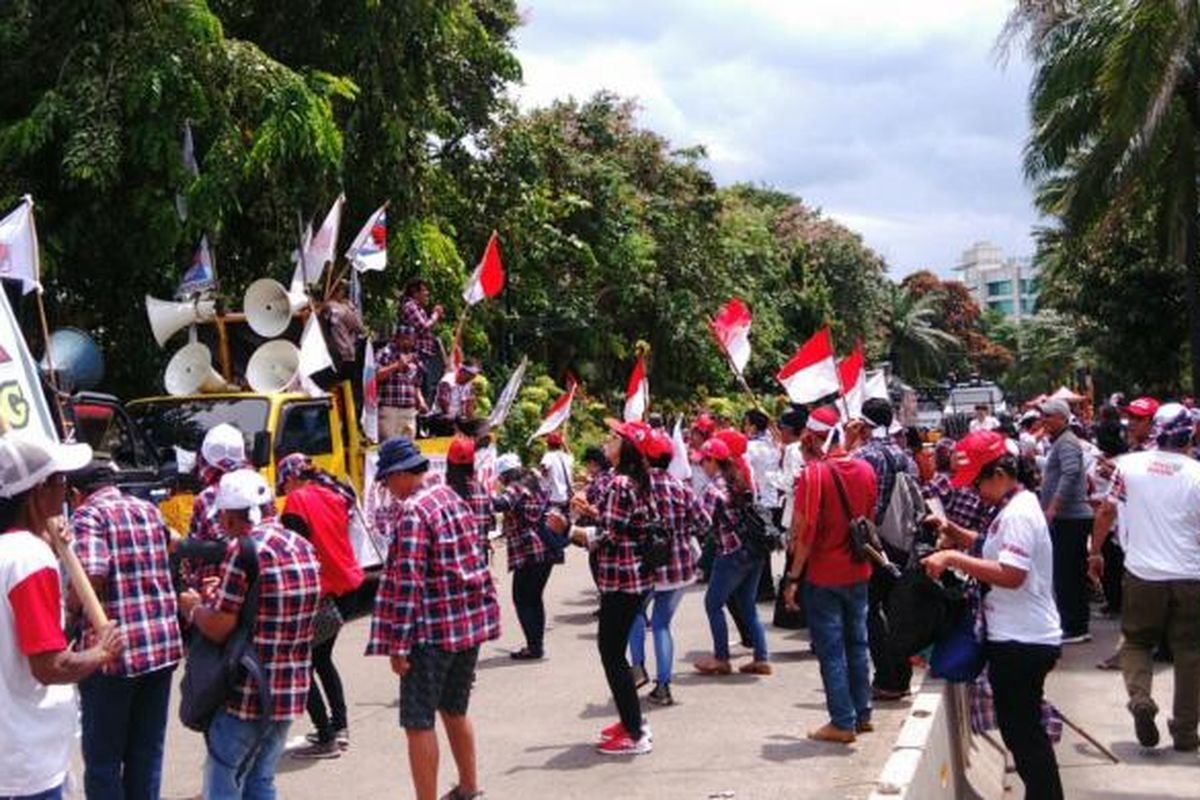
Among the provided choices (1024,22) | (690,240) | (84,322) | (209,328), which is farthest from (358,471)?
(690,240)

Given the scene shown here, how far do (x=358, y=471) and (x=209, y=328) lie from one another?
220 centimetres

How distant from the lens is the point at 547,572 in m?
10.4

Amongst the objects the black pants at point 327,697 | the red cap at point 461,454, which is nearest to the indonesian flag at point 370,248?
the red cap at point 461,454

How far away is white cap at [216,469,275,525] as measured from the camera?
17.7ft

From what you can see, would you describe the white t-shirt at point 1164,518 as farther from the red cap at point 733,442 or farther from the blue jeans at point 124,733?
the blue jeans at point 124,733

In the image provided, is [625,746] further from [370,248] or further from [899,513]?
[370,248]

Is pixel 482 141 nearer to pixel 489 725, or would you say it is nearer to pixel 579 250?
pixel 579 250

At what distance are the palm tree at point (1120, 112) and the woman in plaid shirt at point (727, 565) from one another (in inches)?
392

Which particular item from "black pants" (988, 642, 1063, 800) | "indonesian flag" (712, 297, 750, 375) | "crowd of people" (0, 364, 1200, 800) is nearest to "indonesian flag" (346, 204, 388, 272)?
"crowd of people" (0, 364, 1200, 800)

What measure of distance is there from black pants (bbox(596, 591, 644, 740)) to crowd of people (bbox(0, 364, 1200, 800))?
0.01m

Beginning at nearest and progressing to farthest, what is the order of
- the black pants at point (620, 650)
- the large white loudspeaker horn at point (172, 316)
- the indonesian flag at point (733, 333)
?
the black pants at point (620, 650) < the indonesian flag at point (733, 333) < the large white loudspeaker horn at point (172, 316)

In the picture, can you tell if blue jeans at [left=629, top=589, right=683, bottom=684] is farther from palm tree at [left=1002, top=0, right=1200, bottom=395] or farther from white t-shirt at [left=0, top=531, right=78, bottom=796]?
palm tree at [left=1002, top=0, right=1200, bottom=395]

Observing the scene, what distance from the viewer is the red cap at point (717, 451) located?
9.86m

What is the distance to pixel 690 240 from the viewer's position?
3219 centimetres
